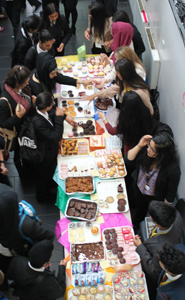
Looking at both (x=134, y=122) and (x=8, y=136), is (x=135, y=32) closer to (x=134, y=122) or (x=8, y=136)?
(x=134, y=122)

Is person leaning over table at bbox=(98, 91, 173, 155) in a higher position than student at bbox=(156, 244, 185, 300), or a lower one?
higher

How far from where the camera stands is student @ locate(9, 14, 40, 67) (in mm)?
4258

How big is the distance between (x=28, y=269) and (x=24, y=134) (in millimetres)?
1565

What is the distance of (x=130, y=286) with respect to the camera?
2824 millimetres

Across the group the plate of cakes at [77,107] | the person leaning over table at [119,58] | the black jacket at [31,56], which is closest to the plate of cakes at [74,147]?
the plate of cakes at [77,107]

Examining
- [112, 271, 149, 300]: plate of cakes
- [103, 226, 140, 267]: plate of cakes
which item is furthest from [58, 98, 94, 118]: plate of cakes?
[112, 271, 149, 300]: plate of cakes

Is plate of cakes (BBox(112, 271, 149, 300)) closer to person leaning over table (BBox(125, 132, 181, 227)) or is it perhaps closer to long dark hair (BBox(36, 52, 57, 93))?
person leaning over table (BBox(125, 132, 181, 227))

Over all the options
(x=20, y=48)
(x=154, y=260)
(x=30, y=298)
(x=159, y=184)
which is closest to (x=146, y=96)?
(x=159, y=184)

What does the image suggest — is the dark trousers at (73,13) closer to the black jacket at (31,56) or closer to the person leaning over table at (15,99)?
the black jacket at (31,56)

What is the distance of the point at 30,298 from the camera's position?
2.60m

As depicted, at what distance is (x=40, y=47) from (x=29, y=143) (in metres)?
1.47

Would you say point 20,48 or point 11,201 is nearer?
point 11,201

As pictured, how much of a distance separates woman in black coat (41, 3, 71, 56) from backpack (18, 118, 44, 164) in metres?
1.97

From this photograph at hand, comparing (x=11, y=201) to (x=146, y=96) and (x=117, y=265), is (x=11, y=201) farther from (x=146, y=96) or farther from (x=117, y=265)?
(x=146, y=96)
